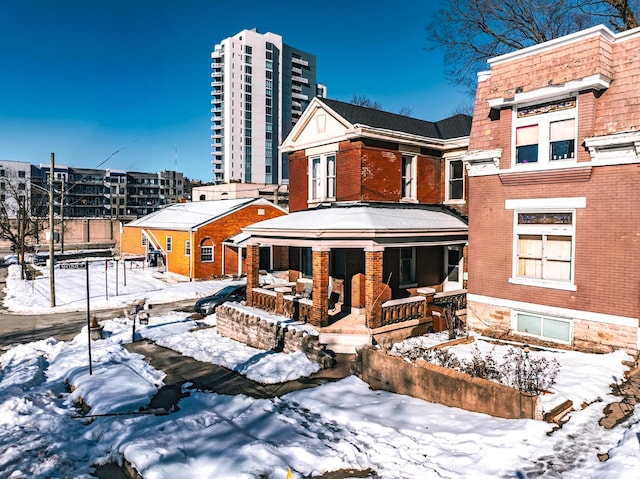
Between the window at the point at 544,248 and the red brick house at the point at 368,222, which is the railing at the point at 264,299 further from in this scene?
the window at the point at 544,248

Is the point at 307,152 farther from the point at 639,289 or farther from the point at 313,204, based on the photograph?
the point at 639,289

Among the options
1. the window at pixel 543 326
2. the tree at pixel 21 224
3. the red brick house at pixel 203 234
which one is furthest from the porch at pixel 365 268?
the tree at pixel 21 224

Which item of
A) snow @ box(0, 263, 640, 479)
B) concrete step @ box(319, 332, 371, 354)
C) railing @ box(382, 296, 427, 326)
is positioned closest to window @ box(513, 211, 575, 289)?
snow @ box(0, 263, 640, 479)

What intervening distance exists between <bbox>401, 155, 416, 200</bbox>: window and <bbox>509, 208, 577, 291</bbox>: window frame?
5.71 metres

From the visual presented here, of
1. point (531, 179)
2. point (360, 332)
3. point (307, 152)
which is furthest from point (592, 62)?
point (307, 152)

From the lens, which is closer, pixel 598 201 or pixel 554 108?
pixel 598 201

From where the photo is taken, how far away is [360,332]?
1266 centimetres

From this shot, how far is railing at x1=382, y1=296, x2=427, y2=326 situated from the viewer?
13.2 m

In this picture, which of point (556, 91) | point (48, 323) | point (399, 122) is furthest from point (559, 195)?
point (48, 323)

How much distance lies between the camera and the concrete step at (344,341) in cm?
1245

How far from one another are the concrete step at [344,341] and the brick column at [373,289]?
1.67ft

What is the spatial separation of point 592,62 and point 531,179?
9.88 feet

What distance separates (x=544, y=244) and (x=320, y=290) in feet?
20.5

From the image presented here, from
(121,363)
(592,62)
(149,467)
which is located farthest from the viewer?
(121,363)
